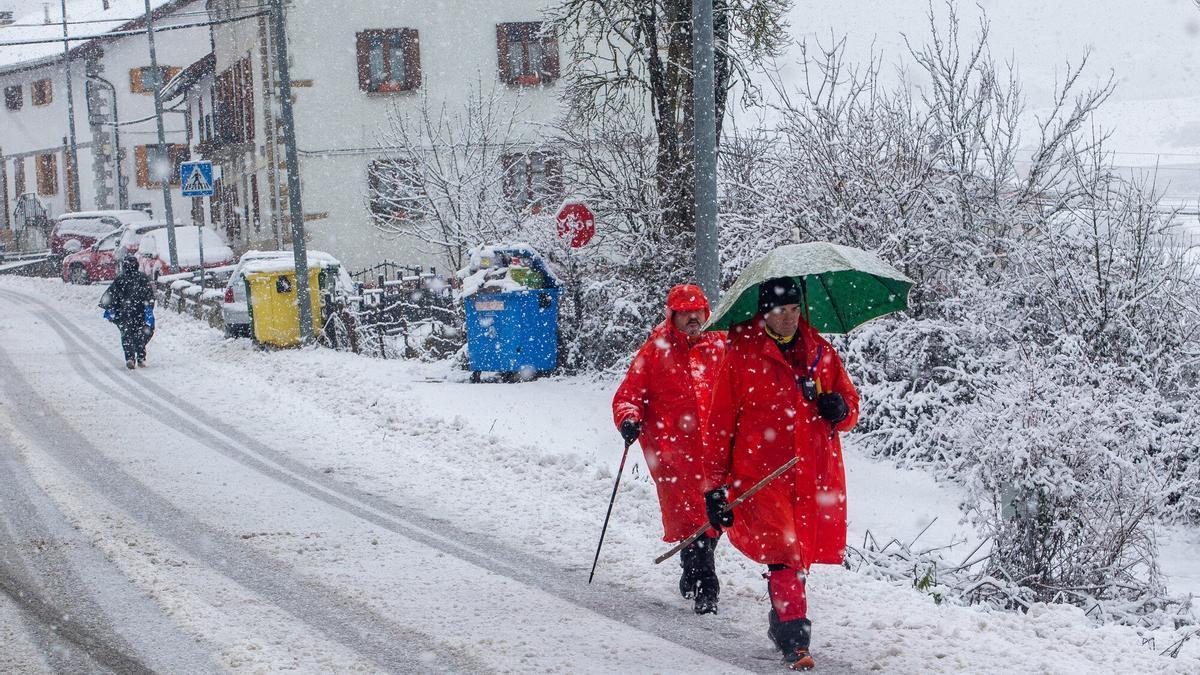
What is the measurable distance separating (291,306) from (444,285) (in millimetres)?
3261

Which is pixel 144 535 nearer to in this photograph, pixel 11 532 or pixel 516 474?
pixel 11 532

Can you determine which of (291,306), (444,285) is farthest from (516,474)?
(444,285)

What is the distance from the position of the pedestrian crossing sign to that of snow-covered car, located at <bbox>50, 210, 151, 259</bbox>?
48.9 feet

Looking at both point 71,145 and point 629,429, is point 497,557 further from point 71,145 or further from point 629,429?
point 71,145

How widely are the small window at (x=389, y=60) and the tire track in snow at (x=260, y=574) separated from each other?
1881 cm

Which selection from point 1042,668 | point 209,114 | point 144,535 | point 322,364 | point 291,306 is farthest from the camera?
point 209,114

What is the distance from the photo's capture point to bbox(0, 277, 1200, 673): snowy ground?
17.3ft

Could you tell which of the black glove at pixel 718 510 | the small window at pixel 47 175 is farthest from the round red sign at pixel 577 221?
the small window at pixel 47 175

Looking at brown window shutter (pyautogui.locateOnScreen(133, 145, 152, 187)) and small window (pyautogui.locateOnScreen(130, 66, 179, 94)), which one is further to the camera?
brown window shutter (pyautogui.locateOnScreen(133, 145, 152, 187))

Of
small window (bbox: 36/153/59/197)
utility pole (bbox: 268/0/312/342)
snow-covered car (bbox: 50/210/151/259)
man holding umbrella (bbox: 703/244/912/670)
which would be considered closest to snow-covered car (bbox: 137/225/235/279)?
snow-covered car (bbox: 50/210/151/259)

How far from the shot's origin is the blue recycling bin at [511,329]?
13961 mm

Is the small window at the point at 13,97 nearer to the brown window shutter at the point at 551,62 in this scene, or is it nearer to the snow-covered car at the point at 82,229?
the snow-covered car at the point at 82,229

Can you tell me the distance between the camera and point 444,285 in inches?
811

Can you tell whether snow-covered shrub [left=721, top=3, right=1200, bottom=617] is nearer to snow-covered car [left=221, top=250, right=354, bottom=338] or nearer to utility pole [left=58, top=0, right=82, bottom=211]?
snow-covered car [left=221, top=250, right=354, bottom=338]
